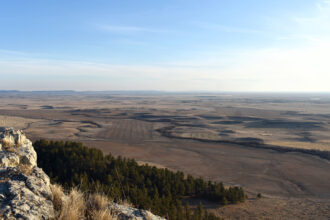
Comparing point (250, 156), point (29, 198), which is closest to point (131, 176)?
point (29, 198)

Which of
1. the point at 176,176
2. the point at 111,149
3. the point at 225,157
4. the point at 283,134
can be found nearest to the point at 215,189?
the point at 176,176

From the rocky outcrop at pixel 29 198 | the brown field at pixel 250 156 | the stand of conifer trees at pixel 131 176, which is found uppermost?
the rocky outcrop at pixel 29 198

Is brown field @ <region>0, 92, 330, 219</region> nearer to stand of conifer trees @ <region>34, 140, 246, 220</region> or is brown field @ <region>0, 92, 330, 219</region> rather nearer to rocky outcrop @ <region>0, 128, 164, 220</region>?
stand of conifer trees @ <region>34, 140, 246, 220</region>

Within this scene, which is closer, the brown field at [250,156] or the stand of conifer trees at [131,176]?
the stand of conifer trees at [131,176]

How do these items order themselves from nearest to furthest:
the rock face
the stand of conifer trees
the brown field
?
the rock face, the stand of conifer trees, the brown field

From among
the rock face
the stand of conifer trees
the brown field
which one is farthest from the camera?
the brown field

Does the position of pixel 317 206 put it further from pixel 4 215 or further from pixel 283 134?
pixel 283 134

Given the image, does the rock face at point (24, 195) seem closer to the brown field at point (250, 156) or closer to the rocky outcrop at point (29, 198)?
the rocky outcrop at point (29, 198)

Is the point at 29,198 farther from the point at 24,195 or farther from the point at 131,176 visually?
the point at 131,176

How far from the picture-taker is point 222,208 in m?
13.9

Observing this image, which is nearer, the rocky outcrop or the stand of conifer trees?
the rocky outcrop

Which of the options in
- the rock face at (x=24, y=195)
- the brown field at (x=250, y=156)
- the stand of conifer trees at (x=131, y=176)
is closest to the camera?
the rock face at (x=24, y=195)

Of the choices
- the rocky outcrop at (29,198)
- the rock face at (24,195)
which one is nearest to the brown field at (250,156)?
the rocky outcrop at (29,198)

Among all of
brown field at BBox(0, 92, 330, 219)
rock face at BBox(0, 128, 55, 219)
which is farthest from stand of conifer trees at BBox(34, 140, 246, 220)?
rock face at BBox(0, 128, 55, 219)
